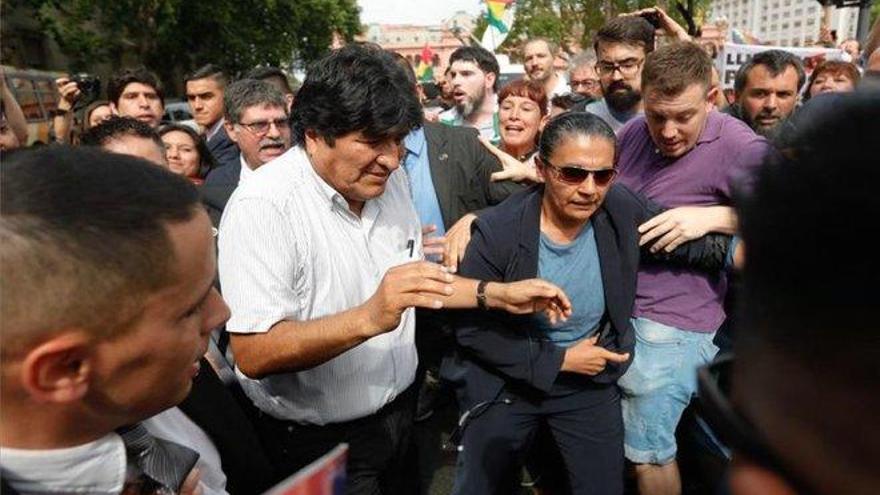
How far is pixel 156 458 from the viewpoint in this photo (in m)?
0.95

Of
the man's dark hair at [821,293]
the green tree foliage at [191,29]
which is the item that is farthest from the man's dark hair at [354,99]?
the green tree foliage at [191,29]

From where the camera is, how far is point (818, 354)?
55 cm

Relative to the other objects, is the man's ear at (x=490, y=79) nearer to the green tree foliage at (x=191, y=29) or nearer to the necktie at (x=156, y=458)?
the necktie at (x=156, y=458)

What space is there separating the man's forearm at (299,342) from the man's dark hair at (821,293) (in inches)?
42.7

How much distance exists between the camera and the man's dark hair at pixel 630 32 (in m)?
3.57

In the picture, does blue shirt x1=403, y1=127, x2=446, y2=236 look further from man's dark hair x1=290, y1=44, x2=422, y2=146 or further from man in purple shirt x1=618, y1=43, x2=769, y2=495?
man's dark hair x1=290, y1=44, x2=422, y2=146

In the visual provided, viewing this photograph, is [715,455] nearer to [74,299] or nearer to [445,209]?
[445,209]

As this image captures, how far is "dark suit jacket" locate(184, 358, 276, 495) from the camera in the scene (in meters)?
1.25

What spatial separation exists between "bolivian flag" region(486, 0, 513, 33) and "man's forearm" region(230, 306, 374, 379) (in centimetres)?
882

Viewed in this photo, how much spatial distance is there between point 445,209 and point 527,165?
52 cm

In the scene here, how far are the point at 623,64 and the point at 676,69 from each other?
1.33 metres

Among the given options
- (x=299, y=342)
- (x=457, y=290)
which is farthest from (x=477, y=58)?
(x=299, y=342)

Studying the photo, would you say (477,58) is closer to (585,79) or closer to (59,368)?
(585,79)

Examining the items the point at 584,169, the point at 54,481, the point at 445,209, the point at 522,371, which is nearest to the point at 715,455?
the point at 522,371
